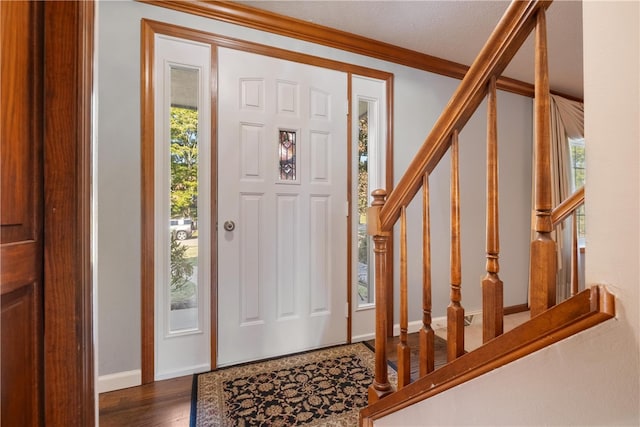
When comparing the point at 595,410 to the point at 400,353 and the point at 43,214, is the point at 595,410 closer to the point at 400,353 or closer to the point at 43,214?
the point at 400,353

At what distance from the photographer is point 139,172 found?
169 centimetres

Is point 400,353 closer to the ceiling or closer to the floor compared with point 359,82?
closer to the floor

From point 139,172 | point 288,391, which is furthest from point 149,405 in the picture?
point 139,172

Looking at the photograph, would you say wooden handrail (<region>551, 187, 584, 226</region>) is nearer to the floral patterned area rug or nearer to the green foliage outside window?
the floral patterned area rug

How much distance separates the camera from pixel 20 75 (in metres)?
0.56

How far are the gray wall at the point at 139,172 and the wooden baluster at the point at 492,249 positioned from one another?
110 cm

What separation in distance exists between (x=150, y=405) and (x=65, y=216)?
140 cm

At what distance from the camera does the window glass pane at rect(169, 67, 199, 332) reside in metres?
1.81

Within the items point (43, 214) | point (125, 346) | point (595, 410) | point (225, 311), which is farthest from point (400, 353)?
point (125, 346)

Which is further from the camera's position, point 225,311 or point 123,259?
point 225,311

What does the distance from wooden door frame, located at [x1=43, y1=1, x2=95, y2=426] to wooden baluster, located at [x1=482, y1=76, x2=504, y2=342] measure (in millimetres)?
965

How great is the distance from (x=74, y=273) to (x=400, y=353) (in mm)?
1005

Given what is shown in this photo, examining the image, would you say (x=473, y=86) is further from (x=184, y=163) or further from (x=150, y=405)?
(x=150, y=405)

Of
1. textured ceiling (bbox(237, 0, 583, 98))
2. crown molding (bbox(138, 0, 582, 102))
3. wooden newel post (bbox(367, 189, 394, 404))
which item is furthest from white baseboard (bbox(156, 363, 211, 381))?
textured ceiling (bbox(237, 0, 583, 98))
